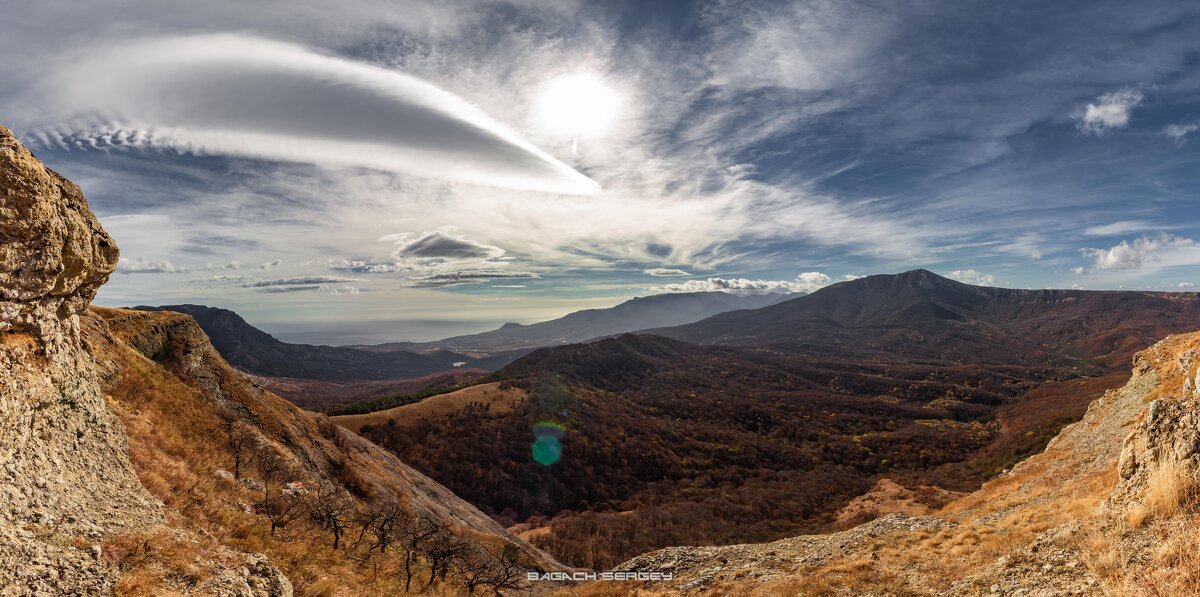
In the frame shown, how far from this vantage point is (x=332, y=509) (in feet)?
54.7

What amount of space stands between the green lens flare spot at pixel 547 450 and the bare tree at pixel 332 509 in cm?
5226

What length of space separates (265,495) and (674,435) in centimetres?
8601

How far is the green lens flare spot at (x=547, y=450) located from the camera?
226ft

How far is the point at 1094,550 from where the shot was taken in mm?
8234

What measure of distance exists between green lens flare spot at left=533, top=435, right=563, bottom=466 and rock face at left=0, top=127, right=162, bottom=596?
204ft

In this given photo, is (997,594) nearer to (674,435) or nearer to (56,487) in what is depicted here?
(56,487)

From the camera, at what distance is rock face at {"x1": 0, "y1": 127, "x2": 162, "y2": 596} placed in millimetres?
6395

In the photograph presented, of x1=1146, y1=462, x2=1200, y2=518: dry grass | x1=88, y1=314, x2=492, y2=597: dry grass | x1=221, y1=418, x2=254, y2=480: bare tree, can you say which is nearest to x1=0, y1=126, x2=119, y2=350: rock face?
x1=88, y1=314, x2=492, y2=597: dry grass

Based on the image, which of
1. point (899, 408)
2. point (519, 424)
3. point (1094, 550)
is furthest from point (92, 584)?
point (899, 408)

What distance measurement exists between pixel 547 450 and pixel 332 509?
2292 inches

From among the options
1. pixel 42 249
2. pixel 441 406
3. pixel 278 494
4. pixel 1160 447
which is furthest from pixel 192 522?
pixel 441 406

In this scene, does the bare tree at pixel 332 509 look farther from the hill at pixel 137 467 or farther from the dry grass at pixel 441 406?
the dry grass at pixel 441 406

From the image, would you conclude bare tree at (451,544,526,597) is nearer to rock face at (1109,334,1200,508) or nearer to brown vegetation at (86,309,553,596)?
brown vegetation at (86,309,553,596)

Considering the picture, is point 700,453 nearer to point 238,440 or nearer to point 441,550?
point 441,550
